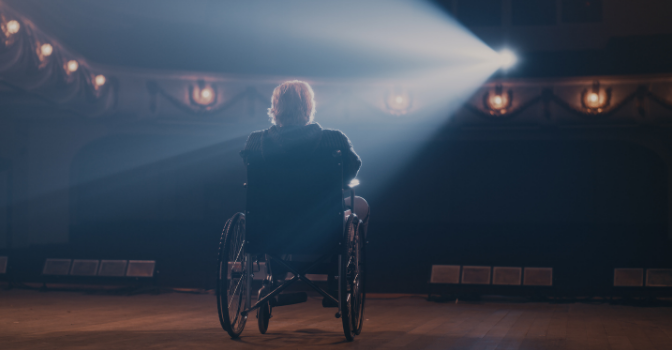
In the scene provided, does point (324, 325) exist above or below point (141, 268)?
above

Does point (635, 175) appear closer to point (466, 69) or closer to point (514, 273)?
point (466, 69)

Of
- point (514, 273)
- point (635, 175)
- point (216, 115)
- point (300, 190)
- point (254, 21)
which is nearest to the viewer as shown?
point (300, 190)

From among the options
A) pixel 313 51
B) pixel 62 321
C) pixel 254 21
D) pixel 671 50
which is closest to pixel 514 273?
pixel 62 321

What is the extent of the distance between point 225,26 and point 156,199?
134 inches

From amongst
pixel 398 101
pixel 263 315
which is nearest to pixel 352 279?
pixel 263 315

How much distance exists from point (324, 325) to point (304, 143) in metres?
1.13

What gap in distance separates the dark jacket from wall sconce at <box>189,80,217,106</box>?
6252 millimetres

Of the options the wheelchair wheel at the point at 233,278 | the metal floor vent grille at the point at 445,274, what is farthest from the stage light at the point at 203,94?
the wheelchair wheel at the point at 233,278

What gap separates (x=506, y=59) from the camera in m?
8.60

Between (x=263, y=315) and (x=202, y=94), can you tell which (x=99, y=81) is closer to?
(x=202, y=94)

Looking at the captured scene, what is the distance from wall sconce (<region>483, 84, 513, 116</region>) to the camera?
8.04 metres

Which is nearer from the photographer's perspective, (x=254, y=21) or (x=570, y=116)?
(x=570, y=116)

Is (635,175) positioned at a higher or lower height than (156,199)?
higher

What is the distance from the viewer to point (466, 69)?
845 centimetres
